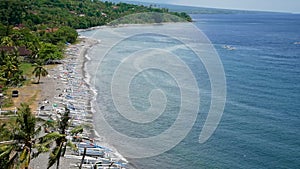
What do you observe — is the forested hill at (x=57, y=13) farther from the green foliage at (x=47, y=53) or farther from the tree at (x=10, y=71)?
the tree at (x=10, y=71)

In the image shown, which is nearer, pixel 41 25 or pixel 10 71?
pixel 10 71

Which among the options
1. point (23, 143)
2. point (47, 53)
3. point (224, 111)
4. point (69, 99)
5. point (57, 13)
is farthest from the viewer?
point (57, 13)

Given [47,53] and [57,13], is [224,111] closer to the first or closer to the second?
[47,53]

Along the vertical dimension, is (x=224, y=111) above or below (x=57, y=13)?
below

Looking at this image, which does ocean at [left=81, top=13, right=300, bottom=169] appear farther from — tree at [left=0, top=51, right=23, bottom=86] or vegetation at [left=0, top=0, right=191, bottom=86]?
tree at [left=0, top=51, right=23, bottom=86]

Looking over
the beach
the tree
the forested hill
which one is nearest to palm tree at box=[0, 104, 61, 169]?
the beach

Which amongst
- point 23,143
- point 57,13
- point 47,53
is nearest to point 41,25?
point 57,13

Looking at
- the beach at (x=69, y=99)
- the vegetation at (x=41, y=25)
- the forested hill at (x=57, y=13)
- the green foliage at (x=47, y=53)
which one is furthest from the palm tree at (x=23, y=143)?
the forested hill at (x=57, y=13)
